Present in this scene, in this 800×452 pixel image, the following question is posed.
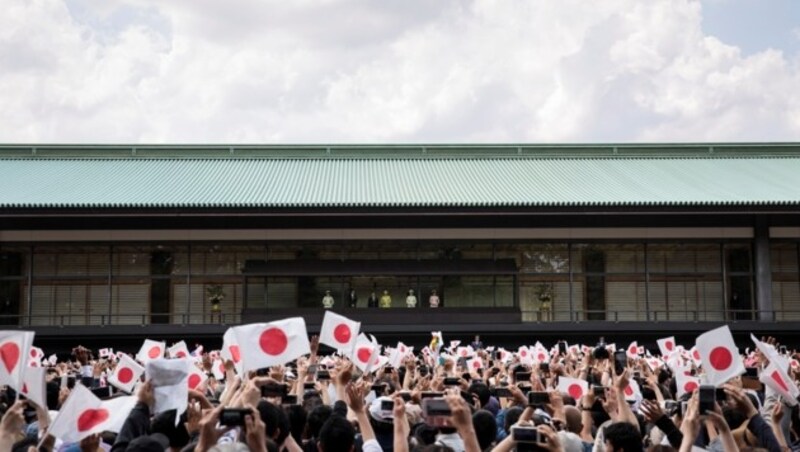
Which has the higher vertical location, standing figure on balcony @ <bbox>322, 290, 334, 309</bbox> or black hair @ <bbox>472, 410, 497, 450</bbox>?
standing figure on balcony @ <bbox>322, 290, 334, 309</bbox>

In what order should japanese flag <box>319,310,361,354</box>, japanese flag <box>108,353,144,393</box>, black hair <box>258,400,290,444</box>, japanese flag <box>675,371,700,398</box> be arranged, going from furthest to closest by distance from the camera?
japanese flag <box>319,310,361,354</box>
japanese flag <box>108,353,144,393</box>
japanese flag <box>675,371,700,398</box>
black hair <box>258,400,290,444</box>

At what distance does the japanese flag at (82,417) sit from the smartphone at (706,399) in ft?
12.2

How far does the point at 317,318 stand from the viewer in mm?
34125

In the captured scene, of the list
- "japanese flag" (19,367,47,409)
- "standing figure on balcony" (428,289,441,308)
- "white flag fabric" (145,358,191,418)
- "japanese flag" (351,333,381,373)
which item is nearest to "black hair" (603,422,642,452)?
"white flag fabric" (145,358,191,418)

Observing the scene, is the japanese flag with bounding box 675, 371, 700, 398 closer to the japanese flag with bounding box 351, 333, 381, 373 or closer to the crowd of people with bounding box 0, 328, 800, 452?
the crowd of people with bounding box 0, 328, 800, 452

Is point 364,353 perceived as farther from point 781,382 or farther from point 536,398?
point 781,382

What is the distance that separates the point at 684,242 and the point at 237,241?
15.7m

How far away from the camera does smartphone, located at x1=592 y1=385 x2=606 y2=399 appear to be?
355 inches

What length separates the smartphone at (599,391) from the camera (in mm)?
9019

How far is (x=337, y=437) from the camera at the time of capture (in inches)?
253

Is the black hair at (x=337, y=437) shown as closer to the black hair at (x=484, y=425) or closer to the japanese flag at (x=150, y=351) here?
the black hair at (x=484, y=425)

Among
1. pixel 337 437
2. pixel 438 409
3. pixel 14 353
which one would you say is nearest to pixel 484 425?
pixel 337 437

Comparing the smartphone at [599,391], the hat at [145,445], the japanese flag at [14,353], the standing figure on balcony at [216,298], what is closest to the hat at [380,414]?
the smartphone at [599,391]

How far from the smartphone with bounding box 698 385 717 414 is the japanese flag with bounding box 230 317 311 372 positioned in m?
4.26
